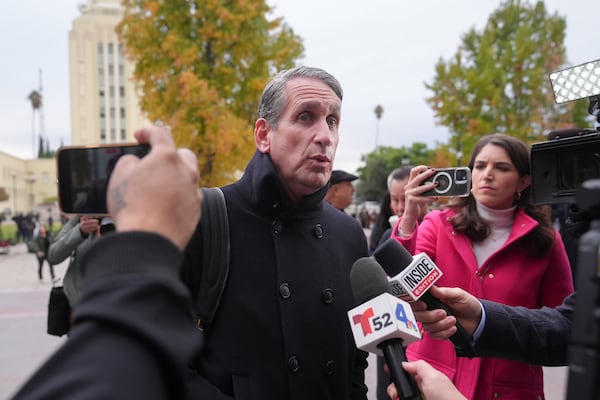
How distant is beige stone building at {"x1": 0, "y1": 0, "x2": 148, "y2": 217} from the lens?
6338cm

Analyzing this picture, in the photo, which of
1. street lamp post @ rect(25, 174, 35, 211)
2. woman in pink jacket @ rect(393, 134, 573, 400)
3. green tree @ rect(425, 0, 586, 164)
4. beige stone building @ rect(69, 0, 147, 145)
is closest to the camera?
woman in pink jacket @ rect(393, 134, 573, 400)

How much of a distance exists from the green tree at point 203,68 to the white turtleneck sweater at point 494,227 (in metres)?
9.72

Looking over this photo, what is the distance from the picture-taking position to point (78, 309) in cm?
73

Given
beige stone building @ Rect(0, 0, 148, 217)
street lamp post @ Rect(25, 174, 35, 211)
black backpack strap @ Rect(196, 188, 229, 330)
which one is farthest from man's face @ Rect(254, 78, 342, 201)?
street lamp post @ Rect(25, 174, 35, 211)

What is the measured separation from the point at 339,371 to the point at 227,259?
0.66 metres

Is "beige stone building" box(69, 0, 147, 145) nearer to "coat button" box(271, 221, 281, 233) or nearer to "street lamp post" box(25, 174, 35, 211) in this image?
"street lamp post" box(25, 174, 35, 211)

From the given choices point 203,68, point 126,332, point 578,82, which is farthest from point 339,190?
point 203,68

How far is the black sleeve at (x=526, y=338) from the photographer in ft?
5.82

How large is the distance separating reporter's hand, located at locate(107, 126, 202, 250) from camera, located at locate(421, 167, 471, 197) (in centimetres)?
179

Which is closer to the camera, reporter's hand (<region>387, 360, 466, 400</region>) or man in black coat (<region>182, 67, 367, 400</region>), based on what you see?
reporter's hand (<region>387, 360, 466, 400</region>)

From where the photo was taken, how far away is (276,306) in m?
1.83

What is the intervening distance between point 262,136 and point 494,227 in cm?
148

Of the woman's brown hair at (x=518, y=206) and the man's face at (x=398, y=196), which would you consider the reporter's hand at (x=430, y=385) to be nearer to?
the woman's brown hair at (x=518, y=206)

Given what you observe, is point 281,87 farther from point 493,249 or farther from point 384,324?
point 493,249
